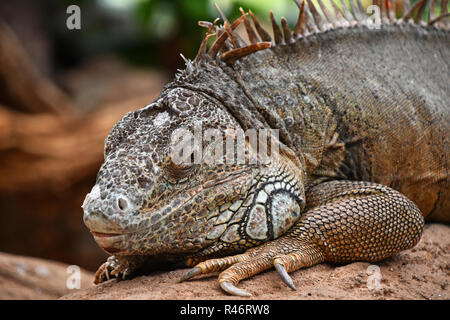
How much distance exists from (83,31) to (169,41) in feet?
23.9

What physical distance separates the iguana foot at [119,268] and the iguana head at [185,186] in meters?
0.28

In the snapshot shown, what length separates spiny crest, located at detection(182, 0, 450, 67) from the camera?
4.19 meters

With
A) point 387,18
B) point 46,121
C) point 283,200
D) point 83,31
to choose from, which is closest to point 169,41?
point 46,121

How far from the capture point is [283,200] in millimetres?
3918

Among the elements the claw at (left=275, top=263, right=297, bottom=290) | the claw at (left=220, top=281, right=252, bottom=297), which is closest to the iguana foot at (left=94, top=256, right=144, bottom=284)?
the claw at (left=220, top=281, right=252, bottom=297)

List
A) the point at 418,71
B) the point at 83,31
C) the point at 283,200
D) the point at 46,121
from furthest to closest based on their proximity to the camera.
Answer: the point at 83,31 → the point at 46,121 → the point at 418,71 → the point at 283,200

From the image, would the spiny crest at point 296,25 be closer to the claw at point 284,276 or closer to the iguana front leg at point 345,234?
the iguana front leg at point 345,234

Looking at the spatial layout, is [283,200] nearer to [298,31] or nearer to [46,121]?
[298,31]

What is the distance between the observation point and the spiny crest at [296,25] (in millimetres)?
4191

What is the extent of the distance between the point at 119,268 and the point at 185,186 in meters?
0.98

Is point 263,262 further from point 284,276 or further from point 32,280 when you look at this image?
point 32,280

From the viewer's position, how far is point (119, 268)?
399 centimetres

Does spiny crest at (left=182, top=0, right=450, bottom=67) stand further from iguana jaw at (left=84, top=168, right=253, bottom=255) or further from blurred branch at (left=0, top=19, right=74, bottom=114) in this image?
blurred branch at (left=0, top=19, right=74, bottom=114)

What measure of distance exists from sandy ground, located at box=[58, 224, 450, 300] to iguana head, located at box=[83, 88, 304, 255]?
0.97 feet
